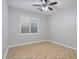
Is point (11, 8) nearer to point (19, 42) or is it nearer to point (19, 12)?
point (19, 12)

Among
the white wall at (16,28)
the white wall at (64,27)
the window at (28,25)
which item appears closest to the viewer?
the white wall at (64,27)

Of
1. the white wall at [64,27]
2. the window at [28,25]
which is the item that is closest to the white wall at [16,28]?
the window at [28,25]

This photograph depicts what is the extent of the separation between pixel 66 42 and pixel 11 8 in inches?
165

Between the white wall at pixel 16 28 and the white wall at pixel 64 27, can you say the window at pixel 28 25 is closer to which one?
the white wall at pixel 16 28

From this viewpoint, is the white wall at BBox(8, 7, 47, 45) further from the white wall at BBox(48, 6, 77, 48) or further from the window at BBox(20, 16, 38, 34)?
the white wall at BBox(48, 6, 77, 48)

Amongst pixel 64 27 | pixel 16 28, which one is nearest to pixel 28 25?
pixel 16 28

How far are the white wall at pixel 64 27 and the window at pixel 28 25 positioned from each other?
1355 millimetres

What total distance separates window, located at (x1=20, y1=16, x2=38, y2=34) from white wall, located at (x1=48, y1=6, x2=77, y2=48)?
1.36m

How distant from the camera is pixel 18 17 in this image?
4480 millimetres

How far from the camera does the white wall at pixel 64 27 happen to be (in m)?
3.67

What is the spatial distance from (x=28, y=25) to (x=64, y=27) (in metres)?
2.67

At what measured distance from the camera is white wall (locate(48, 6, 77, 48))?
367 cm

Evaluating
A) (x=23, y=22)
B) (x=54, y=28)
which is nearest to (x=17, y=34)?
(x=23, y=22)

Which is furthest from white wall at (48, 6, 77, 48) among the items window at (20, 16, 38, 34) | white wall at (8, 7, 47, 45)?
white wall at (8, 7, 47, 45)
